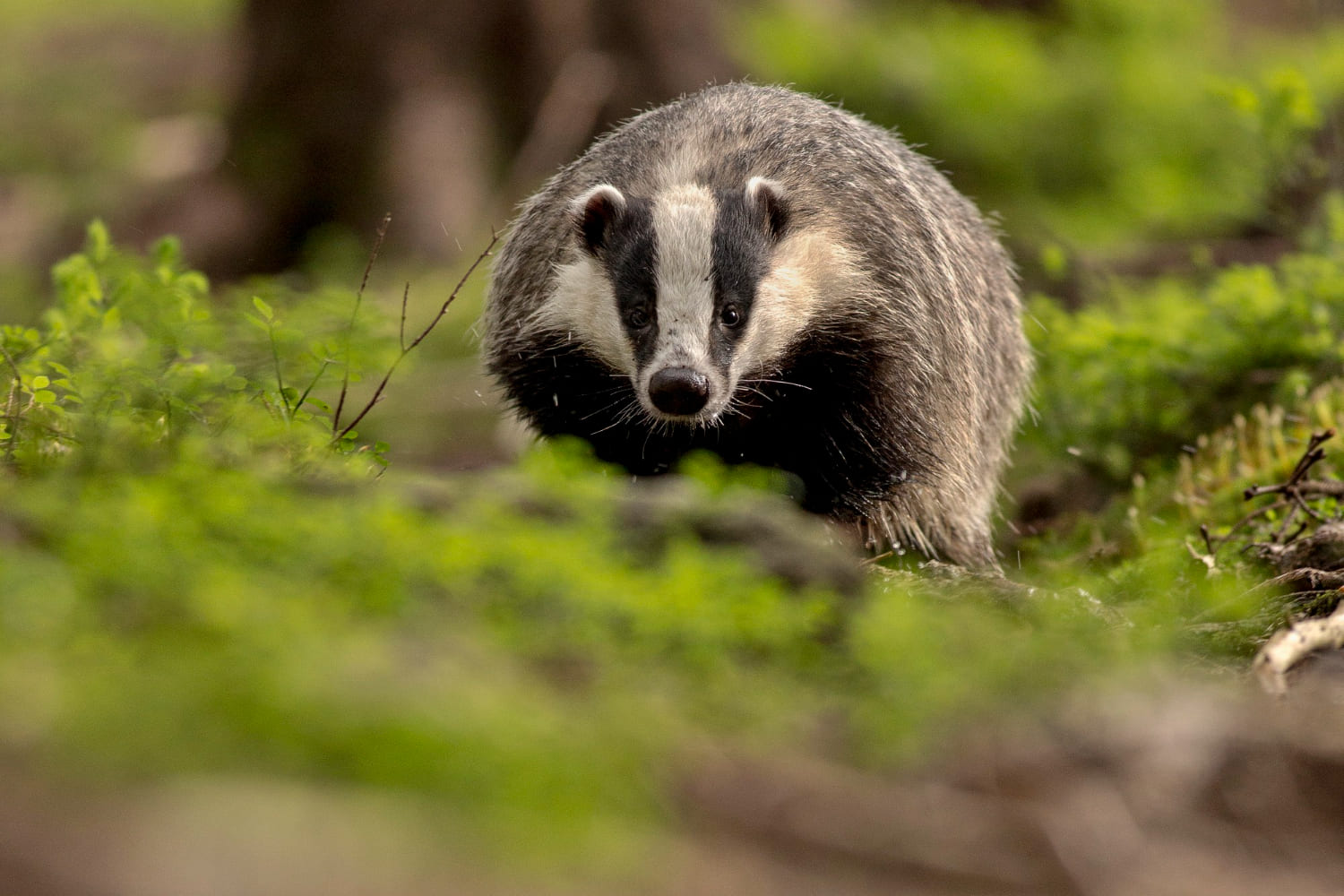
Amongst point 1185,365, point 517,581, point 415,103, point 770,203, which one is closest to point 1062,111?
point 415,103

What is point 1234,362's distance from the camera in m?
5.68

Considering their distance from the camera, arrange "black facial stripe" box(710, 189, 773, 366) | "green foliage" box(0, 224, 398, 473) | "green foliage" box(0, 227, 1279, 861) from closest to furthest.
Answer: "green foliage" box(0, 227, 1279, 861) → "green foliage" box(0, 224, 398, 473) → "black facial stripe" box(710, 189, 773, 366)

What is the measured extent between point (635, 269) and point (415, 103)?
6348 mm

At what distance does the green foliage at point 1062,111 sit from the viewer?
10828 mm

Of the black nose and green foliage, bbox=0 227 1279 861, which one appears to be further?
the black nose

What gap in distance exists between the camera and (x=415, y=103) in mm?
10273

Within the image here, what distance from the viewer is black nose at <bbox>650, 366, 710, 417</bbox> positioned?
13.9 ft

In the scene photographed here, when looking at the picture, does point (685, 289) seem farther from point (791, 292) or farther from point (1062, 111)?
point (1062, 111)

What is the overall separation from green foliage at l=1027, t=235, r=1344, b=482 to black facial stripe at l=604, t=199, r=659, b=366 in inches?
85.5

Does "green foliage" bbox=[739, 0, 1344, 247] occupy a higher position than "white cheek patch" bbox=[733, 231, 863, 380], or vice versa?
"green foliage" bbox=[739, 0, 1344, 247]

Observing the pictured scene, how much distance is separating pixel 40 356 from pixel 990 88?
A: 8.65 m

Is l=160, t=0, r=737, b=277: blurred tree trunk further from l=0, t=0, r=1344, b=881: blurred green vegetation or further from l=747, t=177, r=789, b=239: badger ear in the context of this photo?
l=747, t=177, r=789, b=239: badger ear

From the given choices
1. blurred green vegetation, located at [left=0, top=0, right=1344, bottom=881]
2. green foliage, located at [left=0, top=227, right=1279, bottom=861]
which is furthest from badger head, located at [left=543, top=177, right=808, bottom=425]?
green foliage, located at [left=0, top=227, right=1279, bottom=861]

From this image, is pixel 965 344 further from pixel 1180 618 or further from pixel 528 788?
pixel 528 788
